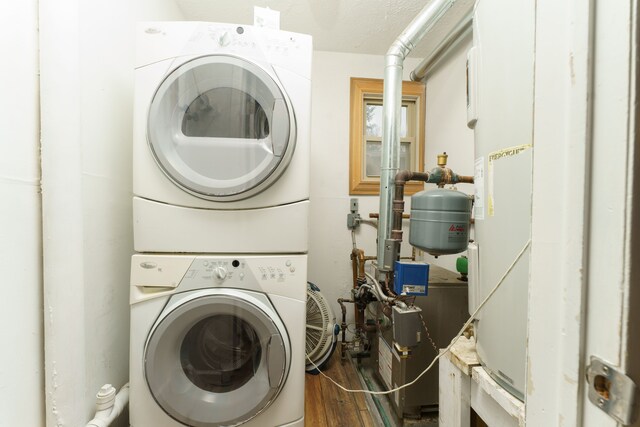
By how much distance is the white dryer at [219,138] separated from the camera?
954 mm

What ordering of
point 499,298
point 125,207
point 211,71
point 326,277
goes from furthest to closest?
point 326,277 < point 125,207 < point 211,71 < point 499,298

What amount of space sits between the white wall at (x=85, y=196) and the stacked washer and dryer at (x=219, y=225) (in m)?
0.13

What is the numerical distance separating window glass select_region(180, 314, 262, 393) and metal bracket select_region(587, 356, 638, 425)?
0.98m

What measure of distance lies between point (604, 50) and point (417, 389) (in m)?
1.38

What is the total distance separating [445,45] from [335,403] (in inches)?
89.4

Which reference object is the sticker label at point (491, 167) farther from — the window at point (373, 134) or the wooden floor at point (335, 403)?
the window at point (373, 134)

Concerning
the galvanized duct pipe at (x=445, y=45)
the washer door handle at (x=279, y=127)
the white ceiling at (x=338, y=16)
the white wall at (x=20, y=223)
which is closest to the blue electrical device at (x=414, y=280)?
the washer door handle at (x=279, y=127)

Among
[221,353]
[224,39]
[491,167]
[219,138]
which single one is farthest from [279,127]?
[221,353]

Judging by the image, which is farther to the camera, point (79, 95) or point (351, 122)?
point (351, 122)

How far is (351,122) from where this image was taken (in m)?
2.08

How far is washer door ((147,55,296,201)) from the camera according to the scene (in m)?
0.94

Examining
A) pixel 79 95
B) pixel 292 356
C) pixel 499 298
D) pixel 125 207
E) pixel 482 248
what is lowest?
pixel 292 356

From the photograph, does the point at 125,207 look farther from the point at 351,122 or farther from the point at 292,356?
the point at 351,122

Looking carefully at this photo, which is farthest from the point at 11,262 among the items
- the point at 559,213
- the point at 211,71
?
the point at 559,213
